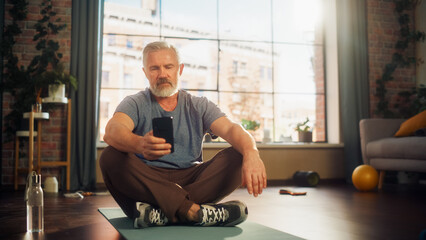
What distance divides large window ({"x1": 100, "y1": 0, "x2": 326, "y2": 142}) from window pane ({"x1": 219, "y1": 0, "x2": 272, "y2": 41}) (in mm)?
12

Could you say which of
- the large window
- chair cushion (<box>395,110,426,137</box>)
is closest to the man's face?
chair cushion (<box>395,110,426,137</box>)

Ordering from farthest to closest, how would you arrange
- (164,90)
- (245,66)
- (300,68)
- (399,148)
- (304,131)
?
(245,66) → (300,68) → (304,131) → (399,148) → (164,90)

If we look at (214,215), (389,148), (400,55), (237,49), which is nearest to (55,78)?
(237,49)

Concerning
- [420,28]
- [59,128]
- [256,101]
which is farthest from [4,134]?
[420,28]

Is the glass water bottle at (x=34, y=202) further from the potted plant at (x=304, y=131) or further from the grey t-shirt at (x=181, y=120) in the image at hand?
the potted plant at (x=304, y=131)

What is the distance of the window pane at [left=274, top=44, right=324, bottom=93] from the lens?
18.3 feet

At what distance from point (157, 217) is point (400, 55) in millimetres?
4444

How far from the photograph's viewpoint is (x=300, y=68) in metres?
5.66

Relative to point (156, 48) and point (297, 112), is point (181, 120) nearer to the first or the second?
point (156, 48)

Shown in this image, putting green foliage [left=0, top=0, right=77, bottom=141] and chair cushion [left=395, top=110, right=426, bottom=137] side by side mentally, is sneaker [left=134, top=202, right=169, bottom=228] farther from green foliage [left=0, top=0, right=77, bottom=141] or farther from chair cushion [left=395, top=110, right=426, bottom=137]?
chair cushion [left=395, top=110, right=426, bottom=137]

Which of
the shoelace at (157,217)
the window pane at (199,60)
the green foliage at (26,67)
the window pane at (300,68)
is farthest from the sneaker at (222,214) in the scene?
the window pane at (300,68)

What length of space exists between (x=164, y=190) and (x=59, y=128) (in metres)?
3.08

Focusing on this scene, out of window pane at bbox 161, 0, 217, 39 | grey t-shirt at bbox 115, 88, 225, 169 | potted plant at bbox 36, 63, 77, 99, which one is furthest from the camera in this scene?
window pane at bbox 161, 0, 217, 39

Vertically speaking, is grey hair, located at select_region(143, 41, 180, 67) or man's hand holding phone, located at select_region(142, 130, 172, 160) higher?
grey hair, located at select_region(143, 41, 180, 67)
